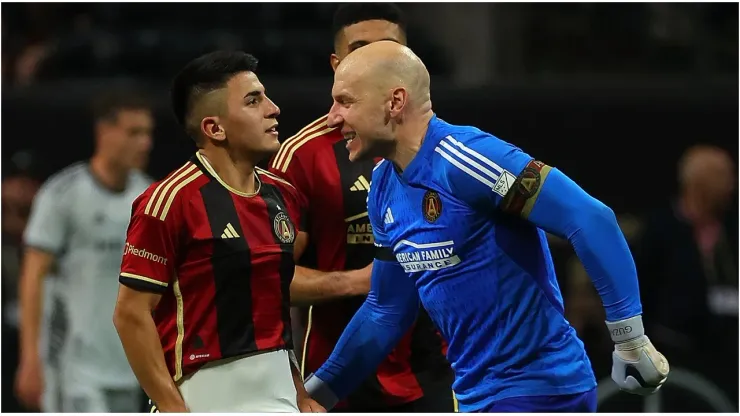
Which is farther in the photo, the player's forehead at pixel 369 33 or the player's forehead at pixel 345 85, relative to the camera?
the player's forehead at pixel 369 33

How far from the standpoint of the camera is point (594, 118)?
9398 millimetres

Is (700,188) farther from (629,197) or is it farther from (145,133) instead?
(145,133)

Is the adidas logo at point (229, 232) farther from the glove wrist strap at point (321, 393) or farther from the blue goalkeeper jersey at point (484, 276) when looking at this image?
the glove wrist strap at point (321, 393)

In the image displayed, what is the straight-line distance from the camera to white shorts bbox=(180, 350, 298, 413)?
165 inches

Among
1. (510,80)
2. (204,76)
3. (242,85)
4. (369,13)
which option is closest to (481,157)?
(242,85)

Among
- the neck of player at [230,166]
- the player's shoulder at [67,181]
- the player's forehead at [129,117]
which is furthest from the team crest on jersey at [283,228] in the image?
the player's shoulder at [67,181]

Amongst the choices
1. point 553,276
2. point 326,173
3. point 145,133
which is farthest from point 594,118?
point 553,276

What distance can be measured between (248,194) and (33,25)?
8.21 meters

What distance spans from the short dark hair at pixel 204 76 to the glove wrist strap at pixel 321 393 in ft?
3.10

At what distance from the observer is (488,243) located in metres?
4.04

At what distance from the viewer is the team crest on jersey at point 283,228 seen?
4328 mm

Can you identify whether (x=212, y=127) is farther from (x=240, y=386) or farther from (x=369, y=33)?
(x=369, y=33)

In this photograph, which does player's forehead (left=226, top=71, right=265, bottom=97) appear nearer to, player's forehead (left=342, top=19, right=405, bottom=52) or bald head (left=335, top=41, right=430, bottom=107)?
bald head (left=335, top=41, right=430, bottom=107)

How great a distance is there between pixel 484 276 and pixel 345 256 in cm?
106
